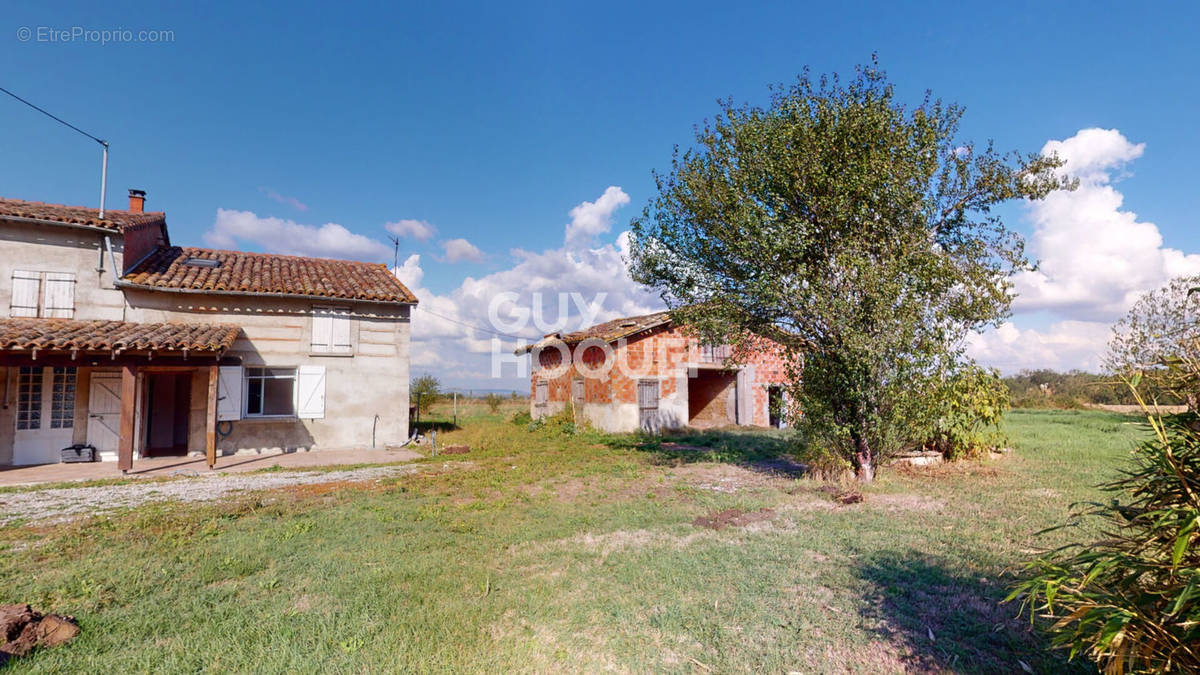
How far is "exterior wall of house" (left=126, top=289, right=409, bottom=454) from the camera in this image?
1321 cm

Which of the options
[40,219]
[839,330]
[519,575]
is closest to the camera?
[519,575]

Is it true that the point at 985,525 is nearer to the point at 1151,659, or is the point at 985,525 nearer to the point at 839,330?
the point at 839,330

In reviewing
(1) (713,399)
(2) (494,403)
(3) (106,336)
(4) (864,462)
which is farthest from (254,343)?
(2) (494,403)

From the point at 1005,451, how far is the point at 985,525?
769 centimetres

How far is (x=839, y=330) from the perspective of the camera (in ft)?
28.6

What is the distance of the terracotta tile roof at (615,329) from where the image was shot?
18.8 metres

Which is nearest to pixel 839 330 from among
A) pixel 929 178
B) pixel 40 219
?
pixel 929 178

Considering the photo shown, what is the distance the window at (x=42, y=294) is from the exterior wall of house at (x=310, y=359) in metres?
1.07

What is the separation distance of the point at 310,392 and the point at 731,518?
1157 cm

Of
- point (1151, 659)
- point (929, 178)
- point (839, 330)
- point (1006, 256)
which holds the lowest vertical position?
point (1151, 659)

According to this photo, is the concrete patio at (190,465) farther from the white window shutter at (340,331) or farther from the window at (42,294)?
the window at (42,294)

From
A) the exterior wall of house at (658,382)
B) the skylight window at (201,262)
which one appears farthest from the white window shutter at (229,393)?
the exterior wall of house at (658,382)

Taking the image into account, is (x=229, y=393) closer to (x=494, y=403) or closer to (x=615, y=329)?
(x=615, y=329)

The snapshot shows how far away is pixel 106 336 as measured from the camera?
35.4ft
